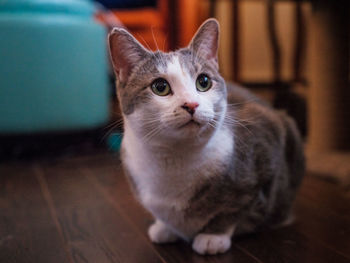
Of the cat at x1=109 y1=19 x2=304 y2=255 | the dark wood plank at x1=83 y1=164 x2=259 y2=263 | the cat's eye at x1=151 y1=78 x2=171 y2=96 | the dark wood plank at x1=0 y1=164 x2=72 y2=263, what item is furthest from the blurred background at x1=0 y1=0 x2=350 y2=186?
the cat's eye at x1=151 y1=78 x2=171 y2=96

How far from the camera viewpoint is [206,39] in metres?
1.10

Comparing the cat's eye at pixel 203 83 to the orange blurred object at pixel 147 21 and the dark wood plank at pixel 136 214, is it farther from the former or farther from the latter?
the orange blurred object at pixel 147 21

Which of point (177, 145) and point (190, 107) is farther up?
point (190, 107)

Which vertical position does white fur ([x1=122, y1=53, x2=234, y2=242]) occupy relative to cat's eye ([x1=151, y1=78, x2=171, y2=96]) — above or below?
below

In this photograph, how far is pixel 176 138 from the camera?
0.97 meters

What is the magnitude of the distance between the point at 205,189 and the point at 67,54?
175 centimetres

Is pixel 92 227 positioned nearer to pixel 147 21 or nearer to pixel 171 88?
pixel 171 88

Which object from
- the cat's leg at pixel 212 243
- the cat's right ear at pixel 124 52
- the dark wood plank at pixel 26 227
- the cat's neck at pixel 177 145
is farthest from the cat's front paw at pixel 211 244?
the cat's right ear at pixel 124 52

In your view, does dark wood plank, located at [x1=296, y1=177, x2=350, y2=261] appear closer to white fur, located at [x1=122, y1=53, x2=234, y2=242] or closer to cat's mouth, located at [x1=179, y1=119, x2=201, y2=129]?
white fur, located at [x1=122, y1=53, x2=234, y2=242]

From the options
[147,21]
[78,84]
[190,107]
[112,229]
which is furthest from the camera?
[147,21]

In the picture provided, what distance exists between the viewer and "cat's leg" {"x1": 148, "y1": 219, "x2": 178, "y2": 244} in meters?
1.16

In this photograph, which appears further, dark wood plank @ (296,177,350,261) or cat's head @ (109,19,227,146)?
dark wood plank @ (296,177,350,261)

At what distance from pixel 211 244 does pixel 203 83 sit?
0.41 metres

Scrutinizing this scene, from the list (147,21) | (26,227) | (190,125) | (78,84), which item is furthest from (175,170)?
(147,21)
